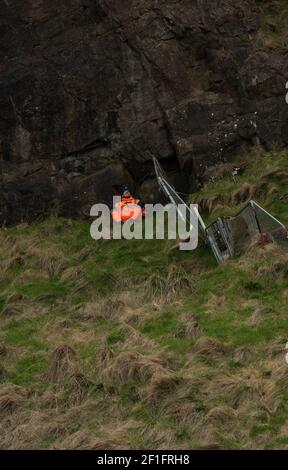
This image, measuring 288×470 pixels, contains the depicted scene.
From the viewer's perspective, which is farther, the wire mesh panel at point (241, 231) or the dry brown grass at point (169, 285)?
the wire mesh panel at point (241, 231)

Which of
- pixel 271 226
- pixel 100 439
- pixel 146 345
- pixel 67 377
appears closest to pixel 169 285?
pixel 271 226

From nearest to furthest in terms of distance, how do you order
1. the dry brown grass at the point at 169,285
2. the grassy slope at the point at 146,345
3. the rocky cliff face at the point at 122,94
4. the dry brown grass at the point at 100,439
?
1. the dry brown grass at the point at 100,439
2. the grassy slope at the point at 146,345
3. the dry brown grass at the point at 169,285
4. the rocky cliff face at the point at 122,94

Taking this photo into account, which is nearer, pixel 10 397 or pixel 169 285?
pixel 10 397

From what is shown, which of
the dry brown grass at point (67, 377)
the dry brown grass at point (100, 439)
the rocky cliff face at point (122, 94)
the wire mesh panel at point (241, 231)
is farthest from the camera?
the rocky cliff face at point (122, 94)

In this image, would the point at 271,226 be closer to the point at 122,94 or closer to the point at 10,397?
the point at 10,397

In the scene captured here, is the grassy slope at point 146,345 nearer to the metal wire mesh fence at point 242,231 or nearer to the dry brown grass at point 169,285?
the dry brown grass at point 169,285

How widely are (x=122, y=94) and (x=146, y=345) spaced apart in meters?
11.1

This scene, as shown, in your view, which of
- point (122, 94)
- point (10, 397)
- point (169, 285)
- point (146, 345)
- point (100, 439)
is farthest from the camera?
point (122, 94)

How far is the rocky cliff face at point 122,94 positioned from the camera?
70.6 ft

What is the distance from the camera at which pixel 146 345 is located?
1254cm

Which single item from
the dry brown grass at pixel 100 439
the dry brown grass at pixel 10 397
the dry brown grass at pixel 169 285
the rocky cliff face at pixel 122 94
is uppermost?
the rocky cliff face at pixel 122 94

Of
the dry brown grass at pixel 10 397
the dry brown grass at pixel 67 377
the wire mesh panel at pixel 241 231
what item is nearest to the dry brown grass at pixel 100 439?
the dry brown grass at pixel 67 377

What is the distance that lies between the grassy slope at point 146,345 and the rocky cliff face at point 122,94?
2.68m
